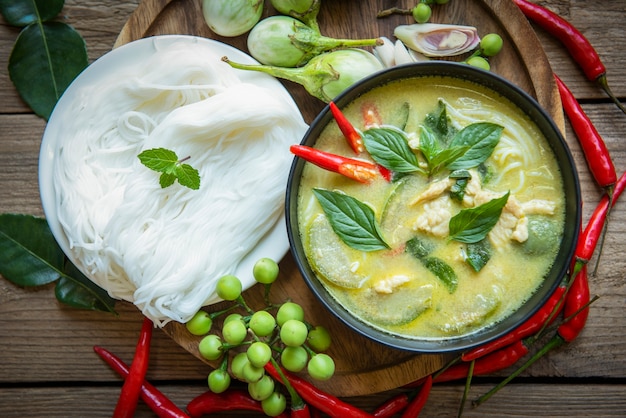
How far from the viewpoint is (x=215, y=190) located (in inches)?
112

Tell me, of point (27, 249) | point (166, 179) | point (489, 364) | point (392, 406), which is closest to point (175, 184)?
point (166, 179)

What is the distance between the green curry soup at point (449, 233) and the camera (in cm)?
257

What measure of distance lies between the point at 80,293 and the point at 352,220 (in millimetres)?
1549

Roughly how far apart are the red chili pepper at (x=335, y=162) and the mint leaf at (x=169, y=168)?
20.3 inches

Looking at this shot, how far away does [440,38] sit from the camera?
2889 millimetres

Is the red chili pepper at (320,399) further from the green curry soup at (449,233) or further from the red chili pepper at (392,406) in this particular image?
the green curry soup at (449,233)

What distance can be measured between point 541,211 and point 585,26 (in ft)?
3.88

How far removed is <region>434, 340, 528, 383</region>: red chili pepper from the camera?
3.00m

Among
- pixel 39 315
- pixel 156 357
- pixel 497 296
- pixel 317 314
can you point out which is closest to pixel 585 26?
pixel 497 296

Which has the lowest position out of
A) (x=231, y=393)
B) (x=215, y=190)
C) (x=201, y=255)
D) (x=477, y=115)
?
(x=231, y=393)

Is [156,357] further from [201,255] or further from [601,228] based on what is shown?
[601,228]

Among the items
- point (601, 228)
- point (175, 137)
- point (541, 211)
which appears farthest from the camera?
point (601, 228)

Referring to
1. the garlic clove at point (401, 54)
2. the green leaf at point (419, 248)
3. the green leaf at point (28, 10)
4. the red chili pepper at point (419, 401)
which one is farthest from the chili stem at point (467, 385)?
the green leaf at point (28, 10)

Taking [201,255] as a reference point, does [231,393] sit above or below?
below
